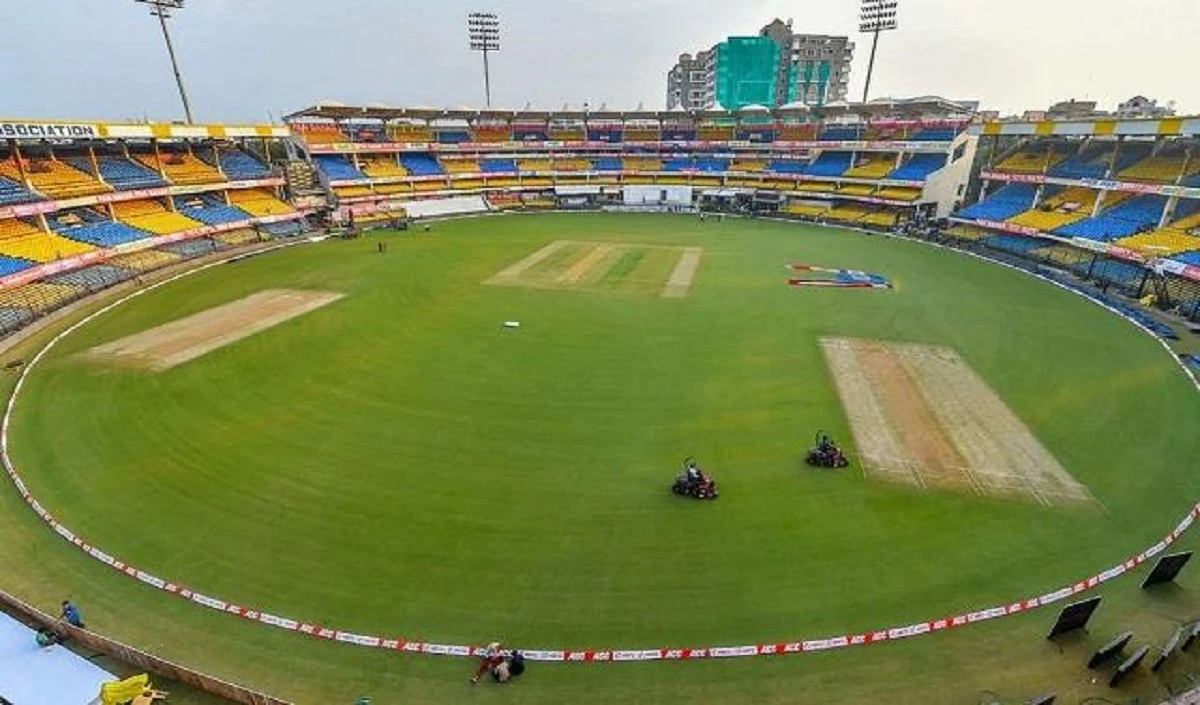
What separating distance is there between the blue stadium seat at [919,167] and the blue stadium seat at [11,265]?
74911 mm

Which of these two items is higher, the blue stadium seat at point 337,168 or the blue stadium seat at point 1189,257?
the blue stadium seat at point 337,168

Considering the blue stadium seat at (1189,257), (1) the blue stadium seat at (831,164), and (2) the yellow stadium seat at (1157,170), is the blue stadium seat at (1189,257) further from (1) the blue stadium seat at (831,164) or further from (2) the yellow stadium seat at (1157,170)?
(1) the blue stadium seat at (831,164)

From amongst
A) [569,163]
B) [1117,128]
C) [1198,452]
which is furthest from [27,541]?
[569,163]

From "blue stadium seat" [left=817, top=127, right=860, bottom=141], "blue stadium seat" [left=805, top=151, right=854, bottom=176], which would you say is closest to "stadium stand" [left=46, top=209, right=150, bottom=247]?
"blue stadium seat" [left=805, top=151, right=854, bottom=176]

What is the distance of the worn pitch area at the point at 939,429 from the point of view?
18.0 m

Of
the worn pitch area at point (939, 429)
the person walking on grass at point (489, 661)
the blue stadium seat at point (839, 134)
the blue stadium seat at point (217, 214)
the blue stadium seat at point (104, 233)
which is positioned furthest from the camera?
the blue stadium seat at point (839, 134)

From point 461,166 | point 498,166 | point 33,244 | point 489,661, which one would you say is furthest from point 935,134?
point 33,244

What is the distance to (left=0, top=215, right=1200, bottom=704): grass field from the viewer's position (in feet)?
40.3

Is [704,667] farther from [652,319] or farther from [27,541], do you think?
[652,319]

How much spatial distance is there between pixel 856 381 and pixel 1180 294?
26.6m

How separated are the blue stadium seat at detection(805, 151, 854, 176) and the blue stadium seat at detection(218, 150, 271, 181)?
206ft

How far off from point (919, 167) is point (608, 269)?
43.2m

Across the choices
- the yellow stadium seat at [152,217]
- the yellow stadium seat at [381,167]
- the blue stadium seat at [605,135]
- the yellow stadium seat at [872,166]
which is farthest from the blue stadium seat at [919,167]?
the yellow stadium seat at [152,217]

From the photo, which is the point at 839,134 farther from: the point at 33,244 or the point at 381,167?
the point at 33,244
